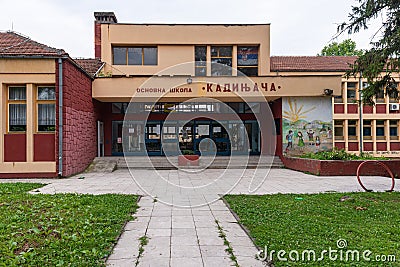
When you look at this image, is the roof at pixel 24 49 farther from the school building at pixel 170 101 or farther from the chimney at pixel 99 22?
the chimney at pixel 99 22

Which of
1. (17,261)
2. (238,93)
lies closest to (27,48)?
(238,93)

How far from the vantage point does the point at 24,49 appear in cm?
1373

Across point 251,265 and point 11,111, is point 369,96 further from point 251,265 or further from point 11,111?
point 11,111

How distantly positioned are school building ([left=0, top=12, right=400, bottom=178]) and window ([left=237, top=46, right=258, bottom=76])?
0.20 ft

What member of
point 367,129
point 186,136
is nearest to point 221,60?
point 186,136

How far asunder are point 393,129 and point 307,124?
465 inches

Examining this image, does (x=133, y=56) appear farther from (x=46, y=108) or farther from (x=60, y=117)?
(x=60, y=117)

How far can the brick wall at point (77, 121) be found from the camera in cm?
1373

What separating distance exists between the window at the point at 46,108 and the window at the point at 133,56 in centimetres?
743

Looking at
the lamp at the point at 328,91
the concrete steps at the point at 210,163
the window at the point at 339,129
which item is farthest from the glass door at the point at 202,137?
the window at the point at 339,129

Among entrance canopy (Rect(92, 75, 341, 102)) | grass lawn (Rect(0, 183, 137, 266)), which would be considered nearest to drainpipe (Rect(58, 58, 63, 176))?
entrance canopy (Rect(92, 75, 341, 102))

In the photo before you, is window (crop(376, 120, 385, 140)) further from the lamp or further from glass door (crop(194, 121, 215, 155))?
glass door (crop(194, 121, 215, 155))

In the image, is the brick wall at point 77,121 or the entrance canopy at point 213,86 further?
the entrance canopy at point 213,86

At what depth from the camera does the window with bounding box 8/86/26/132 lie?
13672 millimetres
